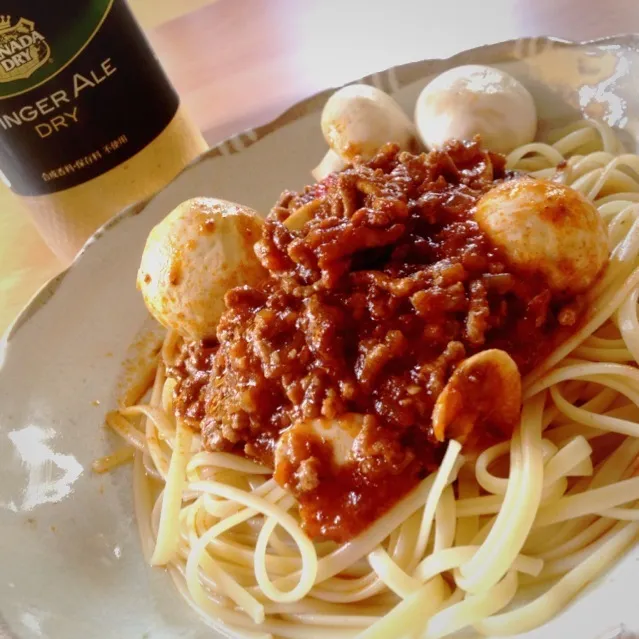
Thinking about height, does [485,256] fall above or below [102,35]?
below

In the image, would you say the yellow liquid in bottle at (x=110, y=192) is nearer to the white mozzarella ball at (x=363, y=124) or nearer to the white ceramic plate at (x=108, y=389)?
the white ceramic plate at (x=108, y=389)

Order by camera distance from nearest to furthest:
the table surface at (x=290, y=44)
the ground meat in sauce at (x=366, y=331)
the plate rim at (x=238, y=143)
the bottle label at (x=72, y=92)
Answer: the ground meat in sauce at (x=366, y=331), the bottle label at (x=72, y=92), the plate rim at (x=238, y=143), the table surface at (x=290, y=44)

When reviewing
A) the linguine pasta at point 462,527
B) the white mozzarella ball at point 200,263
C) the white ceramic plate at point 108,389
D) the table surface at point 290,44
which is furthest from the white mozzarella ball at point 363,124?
the table surface at point 290,44

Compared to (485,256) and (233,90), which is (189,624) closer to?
(485,256)

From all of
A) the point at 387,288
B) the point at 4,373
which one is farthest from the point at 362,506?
the point at 4,373

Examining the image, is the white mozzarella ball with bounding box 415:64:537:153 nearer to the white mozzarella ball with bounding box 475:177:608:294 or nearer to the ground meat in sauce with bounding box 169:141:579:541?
the ground meat in sauce with bounding box 169:141:579:541

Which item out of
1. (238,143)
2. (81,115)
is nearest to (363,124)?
(238,143)

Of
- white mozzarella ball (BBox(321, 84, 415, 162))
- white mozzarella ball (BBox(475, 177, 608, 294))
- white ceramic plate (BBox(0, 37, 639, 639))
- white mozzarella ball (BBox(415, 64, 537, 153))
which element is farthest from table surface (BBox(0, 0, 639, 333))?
white mozzarella ball (BBox(475, 177, 608, 294))
